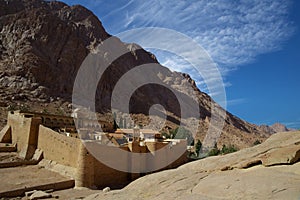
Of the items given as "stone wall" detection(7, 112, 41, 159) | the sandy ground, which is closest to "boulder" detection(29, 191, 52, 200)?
the sandy ground

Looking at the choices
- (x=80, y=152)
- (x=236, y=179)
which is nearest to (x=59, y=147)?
(x=80, y=152)

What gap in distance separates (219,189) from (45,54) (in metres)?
58.3

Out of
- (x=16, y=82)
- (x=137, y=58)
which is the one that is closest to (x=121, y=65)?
(x=137, y=58)

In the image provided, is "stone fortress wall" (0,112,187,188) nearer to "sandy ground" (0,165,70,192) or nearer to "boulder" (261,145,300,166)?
"sandy ground" (0,165,70,192)

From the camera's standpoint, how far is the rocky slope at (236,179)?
3629 millimetres

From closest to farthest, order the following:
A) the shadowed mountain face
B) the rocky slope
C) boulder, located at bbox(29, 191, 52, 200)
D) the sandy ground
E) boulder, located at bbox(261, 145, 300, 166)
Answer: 1. the rocky slope
2. boulder, located at bbox(261, 145, 300, 166)
3. boulder, located at bbox(29, 191, 52, 200)
4. the sandy ground
5. the shadowed mountain face

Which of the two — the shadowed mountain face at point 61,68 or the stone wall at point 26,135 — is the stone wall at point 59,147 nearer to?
the stone wall at point 26,135

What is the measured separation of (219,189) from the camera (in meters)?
3.94

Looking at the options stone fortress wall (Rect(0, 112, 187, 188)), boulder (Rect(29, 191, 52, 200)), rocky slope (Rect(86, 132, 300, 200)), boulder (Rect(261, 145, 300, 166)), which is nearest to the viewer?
rocky slope (Rect(86, 132, 300, 200))

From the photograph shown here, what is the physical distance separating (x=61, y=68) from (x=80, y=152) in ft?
144

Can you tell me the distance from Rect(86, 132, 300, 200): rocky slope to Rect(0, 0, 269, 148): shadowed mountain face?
118 feet

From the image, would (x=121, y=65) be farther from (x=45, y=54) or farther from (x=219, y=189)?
(x=219, y=189)

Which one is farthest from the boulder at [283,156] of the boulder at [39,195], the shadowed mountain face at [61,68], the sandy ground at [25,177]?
the shadowed mountain face at [61,68]

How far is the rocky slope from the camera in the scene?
363 cm
